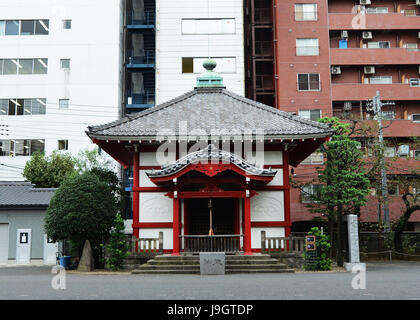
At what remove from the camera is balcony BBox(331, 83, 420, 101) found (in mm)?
40562

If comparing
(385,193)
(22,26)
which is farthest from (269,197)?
(22,26)

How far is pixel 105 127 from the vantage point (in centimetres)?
2167

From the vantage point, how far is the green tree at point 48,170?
3669 centimetres

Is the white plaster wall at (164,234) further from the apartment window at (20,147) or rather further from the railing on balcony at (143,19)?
the railing on balcony at (143,19)

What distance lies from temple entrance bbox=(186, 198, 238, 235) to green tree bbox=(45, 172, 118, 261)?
385 cm

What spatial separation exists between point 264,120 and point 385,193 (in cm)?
1190

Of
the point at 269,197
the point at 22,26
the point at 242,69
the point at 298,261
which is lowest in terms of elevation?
the point at 298,261

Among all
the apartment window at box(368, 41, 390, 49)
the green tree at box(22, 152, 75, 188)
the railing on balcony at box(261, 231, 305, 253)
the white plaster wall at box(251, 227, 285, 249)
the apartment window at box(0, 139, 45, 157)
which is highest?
the apartment window at box(368, 41, 390, 49)

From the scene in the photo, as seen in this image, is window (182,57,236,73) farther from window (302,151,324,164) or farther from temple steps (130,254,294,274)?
temple steps (130,254,294,274)

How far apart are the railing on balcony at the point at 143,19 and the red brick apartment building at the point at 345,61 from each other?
1009 cm

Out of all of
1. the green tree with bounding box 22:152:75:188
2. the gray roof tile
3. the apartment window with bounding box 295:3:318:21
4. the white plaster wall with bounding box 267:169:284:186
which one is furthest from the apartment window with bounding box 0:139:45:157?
the white plaster wall with bounding box 267:169:284:186

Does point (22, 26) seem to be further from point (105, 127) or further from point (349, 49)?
point (349, 49)

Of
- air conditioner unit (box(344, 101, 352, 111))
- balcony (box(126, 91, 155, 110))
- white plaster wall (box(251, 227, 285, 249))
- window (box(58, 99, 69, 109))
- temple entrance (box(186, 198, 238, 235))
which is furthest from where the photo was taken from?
balcony (box(126, 91, 155, 110))

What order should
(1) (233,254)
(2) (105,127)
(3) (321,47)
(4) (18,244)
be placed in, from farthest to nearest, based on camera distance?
(3) (321,47), (4) (18,244), (2) (105,127), (1) (233,254)
